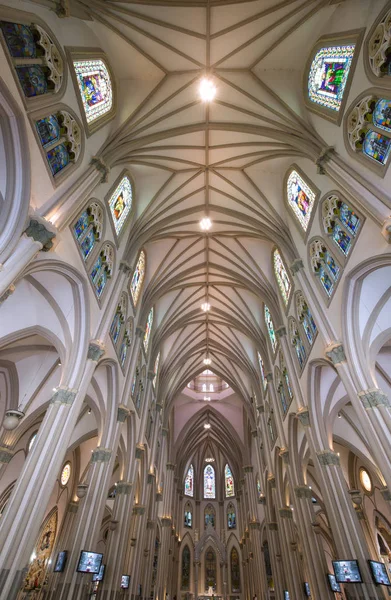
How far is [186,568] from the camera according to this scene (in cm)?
3103

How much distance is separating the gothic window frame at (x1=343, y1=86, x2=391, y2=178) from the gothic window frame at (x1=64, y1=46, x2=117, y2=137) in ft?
27.4

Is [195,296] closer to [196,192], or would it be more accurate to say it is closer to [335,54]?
[196,192]

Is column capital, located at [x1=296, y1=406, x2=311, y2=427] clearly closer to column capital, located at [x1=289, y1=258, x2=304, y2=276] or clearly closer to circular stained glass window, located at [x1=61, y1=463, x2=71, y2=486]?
column capital, located at [x1=289, y1=258, x2=304, y2=276]

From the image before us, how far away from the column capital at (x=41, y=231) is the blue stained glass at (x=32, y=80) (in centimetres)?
326

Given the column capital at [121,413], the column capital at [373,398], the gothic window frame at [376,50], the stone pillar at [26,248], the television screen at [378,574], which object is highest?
the gothic window frame at [376,50]

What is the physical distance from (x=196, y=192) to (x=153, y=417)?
47.7 feet

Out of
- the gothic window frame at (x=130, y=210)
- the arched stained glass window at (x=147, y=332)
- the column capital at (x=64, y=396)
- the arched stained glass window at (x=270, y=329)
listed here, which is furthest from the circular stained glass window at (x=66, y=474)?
the arched stained glass window at (x=270, y=329)

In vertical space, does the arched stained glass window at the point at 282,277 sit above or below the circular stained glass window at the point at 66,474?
above

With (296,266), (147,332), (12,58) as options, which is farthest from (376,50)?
(147,332)

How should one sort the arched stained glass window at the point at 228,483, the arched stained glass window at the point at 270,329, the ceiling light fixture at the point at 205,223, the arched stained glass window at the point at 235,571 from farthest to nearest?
the arched stained glass window at the point at 228,483
the arched stained glass window at the point at 235,571
the arched stained glass window at the point at 270,329
the ceiling light fixture at the point at 205,223

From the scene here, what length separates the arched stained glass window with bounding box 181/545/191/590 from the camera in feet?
98.3

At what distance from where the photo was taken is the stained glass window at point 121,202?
14.3 m

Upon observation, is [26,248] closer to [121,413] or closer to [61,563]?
[121,413]

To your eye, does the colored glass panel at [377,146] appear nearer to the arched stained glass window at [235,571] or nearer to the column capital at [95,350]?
the column capital at [95,350]
